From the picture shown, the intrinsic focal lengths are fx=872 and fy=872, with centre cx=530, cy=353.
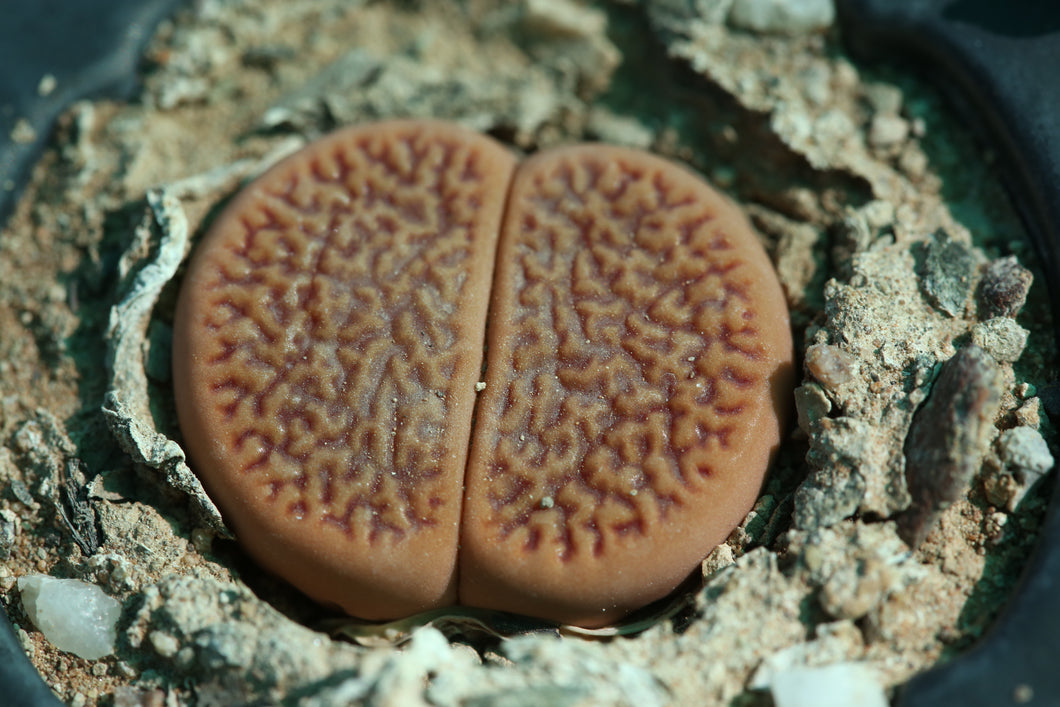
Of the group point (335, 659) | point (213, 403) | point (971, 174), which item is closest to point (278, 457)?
point (213, 403)

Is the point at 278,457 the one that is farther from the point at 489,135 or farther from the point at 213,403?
the point at 489,135

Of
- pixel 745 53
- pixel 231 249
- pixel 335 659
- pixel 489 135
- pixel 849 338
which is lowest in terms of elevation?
pixel 335 659

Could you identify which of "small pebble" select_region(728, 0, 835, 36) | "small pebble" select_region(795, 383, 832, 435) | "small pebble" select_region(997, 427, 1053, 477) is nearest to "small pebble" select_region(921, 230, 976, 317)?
"small pebble" select_region(997, 427, 1053, 477)

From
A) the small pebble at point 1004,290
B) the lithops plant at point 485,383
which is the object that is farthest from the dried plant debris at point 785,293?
the lithops plant at point 485,383

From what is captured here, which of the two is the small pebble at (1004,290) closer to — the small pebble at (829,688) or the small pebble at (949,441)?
the small pebble at (949,441)

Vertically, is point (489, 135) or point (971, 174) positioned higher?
point (971, 174)

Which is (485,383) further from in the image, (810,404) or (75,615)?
(75,615)
